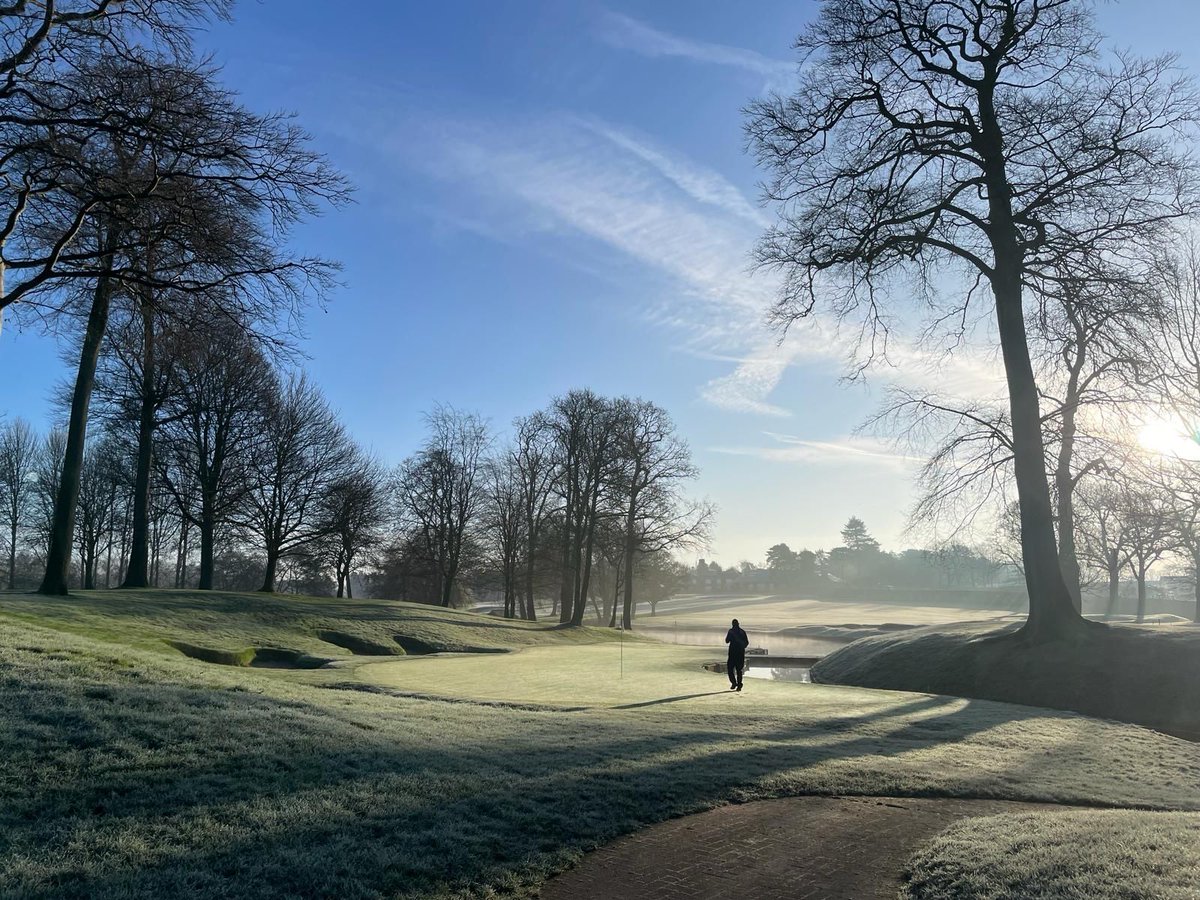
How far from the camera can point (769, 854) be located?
6.68m

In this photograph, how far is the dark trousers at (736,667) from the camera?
835 inches

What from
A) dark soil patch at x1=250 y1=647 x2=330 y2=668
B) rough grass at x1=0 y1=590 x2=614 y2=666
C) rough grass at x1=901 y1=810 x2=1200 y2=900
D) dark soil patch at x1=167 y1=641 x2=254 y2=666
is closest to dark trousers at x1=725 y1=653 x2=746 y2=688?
dark soil patch at x1=250 y1=647 x2=330 y2=668

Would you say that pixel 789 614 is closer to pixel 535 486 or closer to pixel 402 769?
pixel 535 486

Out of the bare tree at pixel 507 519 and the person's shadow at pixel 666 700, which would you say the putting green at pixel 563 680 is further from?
the bare tree at pixel 507 519

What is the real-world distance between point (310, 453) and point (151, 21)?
36.7 m

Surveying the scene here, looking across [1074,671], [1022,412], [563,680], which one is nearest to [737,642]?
[563,680]

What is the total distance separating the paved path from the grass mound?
39.1 ft

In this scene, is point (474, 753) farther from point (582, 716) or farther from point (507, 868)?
point (582, 716)

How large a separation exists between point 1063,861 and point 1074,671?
1590 centimetres

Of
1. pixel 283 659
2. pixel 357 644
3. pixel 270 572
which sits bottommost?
pixel 357 644

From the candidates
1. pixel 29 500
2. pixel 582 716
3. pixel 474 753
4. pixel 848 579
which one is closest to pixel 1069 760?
pixel 582 716

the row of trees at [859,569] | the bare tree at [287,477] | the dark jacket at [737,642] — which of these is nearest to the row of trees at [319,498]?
the bare tree at [287,477]

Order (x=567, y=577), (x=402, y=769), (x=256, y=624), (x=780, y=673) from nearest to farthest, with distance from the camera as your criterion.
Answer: (x=402, y=769) < (x=256, y=624) < (x=780, y=673) < (x=567, y=577)

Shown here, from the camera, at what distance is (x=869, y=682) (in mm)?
22953
